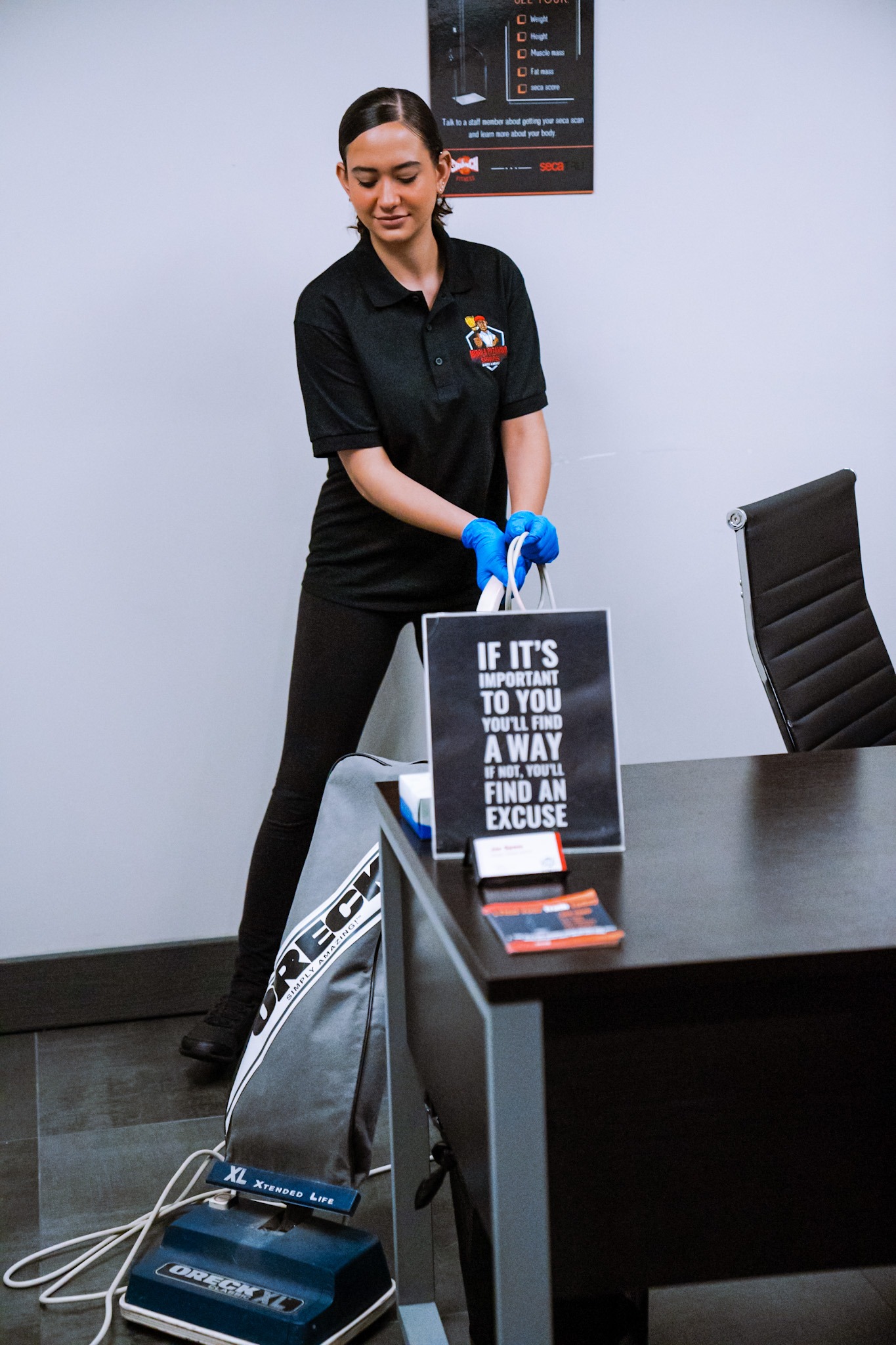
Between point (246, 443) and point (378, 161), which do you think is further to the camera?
point (246, 443)

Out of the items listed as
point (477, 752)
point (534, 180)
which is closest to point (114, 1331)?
point (477, 752)

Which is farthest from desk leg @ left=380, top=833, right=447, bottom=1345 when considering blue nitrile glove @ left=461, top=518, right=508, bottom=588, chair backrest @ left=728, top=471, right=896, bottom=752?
chair backrest @ left=728, top=471, right=896, bottom=752

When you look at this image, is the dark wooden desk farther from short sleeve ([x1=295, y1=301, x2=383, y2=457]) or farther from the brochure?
short sleeve ([x1=295, y1=301, x2=383, y2=457])

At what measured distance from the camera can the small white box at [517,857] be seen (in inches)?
37.4

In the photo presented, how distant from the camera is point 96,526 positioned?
2.29 meters

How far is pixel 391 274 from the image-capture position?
6.35ft

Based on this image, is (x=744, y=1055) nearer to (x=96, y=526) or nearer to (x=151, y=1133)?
(x=151, y=1133)

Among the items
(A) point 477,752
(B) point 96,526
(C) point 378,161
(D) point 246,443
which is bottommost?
(A) point 477,752

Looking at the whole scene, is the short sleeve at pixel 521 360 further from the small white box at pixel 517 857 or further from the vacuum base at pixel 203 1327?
the vacuum base at pixel 203 1327

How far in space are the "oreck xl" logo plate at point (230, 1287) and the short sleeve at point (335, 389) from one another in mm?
1183


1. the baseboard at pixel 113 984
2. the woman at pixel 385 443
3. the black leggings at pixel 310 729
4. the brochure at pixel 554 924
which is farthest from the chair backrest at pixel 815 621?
the baseboard at pixel 113 984

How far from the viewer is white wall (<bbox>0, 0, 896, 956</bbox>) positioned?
220 cm

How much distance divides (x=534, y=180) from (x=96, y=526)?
107 cm

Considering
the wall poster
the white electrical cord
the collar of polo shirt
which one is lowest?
the white electrical cord
